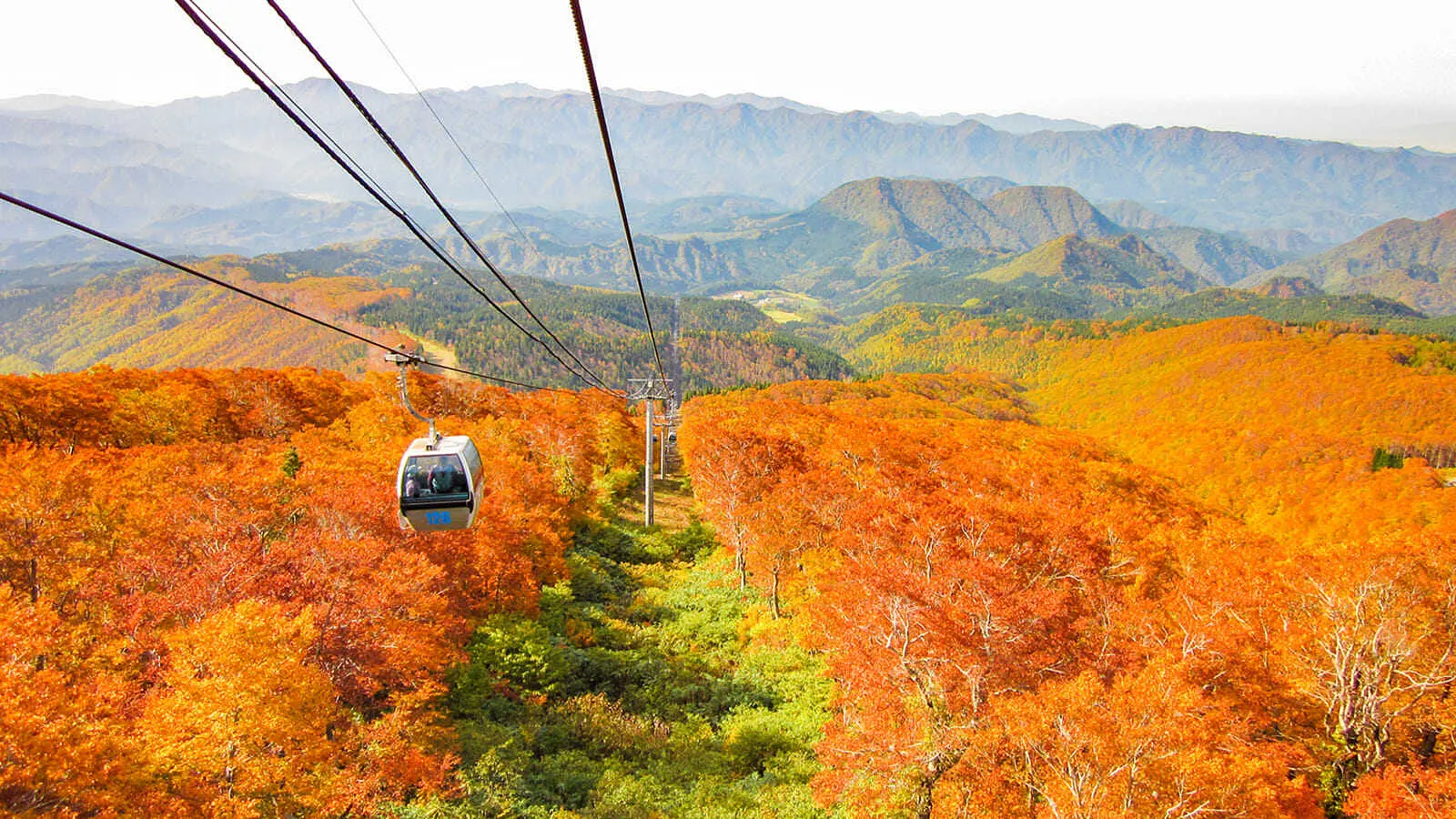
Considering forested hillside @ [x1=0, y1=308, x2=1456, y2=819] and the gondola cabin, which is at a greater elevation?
→ the gondola cabin

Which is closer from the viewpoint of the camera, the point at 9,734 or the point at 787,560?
the point at 9,734

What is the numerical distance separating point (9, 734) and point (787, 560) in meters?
32.9

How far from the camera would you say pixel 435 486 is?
49.3 feet

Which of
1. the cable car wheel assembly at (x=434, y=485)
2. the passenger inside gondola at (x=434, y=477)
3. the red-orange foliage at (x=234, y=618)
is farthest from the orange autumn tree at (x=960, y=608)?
the passenger inside gondola at (x=434, y=477)

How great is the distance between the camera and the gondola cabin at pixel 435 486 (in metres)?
14.9

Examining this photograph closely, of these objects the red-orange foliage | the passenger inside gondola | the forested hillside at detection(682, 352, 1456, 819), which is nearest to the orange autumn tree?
the forested hillside at detection(682, 352, 1456, 819)

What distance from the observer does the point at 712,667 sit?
36.4m

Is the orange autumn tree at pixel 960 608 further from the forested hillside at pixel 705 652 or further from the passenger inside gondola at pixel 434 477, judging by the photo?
the passenger inside gondola at pixel 434 477

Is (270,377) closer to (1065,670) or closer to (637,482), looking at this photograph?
(637,482)

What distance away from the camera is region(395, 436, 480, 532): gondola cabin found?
14.9 metres

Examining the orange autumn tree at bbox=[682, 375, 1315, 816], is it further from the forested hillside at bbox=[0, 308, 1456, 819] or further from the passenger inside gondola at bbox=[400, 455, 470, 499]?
the passenger inside gondola at bbox=[400, 455, 470, 499]

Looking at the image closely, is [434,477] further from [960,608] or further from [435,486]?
[960,608]

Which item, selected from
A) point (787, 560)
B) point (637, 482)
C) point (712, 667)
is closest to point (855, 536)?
point (787, 560)

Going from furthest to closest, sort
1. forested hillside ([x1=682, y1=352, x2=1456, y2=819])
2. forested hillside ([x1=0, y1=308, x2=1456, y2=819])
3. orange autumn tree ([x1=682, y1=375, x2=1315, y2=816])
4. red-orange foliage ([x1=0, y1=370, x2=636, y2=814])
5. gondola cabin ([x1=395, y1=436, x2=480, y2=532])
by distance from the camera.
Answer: orange autumn tree ([x1=682, y1=375, x2=1315, y2=816])
forested hillside ([x1=682, y1=352, x2=1456, y2=819])
forested hillside ([x1=0, y1=308, x2=1456, y2=819])
red-orange foliage ([x1=0, y1=370, x2=636, y2=814])
gondola cabin ([x1=395, y1=436, x2=480, y2=532])
